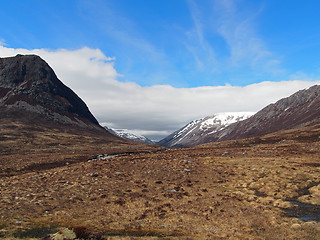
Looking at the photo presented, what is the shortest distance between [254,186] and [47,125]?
482 ft

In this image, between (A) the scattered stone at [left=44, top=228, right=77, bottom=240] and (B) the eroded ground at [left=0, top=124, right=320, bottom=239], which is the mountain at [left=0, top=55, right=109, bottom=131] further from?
(A) the scattered stone at [left=44, top=228, right=77, bottom=240]

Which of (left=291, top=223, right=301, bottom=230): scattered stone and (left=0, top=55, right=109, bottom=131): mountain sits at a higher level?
(left=0, top=55, right=109, bottom=131): mountain

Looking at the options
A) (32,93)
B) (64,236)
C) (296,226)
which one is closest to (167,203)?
(296,226)

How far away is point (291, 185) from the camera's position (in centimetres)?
2136

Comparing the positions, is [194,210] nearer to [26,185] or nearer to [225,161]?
[26,185]

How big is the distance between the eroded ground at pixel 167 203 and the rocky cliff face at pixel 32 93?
153 metres

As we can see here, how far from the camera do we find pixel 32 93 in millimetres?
172500

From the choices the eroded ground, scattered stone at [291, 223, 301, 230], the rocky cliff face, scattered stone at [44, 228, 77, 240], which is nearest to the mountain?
the rocky cliff face

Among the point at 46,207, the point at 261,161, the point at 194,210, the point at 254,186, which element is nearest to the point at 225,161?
the point at 261,161

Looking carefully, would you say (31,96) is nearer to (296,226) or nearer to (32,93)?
(32,93)

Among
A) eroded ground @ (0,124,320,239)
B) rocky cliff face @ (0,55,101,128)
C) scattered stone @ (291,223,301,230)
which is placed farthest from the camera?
rocky cliff face @ (0,55,101,128)

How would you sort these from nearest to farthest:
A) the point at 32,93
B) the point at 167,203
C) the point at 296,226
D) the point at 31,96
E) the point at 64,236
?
1. the point at 64,236
2. the point at 296,226
3. the point at 167,203
4. the point at 31,96
5. the point at 32,93

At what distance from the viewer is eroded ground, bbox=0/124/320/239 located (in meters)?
12.5

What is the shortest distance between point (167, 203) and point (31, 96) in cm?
18396
